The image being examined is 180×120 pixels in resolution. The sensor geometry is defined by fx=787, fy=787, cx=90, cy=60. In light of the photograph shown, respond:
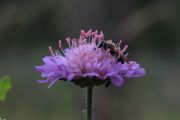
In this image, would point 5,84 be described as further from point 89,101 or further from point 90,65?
point 90,65

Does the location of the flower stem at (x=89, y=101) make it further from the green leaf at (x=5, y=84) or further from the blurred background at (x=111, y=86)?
the blurred background at (x=111, y=86)

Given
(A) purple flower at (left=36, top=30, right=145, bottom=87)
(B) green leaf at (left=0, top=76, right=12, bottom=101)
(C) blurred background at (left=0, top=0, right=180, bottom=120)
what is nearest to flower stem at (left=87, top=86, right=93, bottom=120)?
(A) purple flower at (left=36, top=30, right=145, bottom=87)

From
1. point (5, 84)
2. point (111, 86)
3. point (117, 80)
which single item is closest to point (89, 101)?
point (117, 80)

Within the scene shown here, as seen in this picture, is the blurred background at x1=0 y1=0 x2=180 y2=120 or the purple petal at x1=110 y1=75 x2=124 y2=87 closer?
the purple petal at x1=110 y1=75 x2=124 y2=87

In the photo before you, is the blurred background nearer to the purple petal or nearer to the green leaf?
the purple petal

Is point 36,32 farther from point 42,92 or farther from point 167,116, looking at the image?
point 167,116
